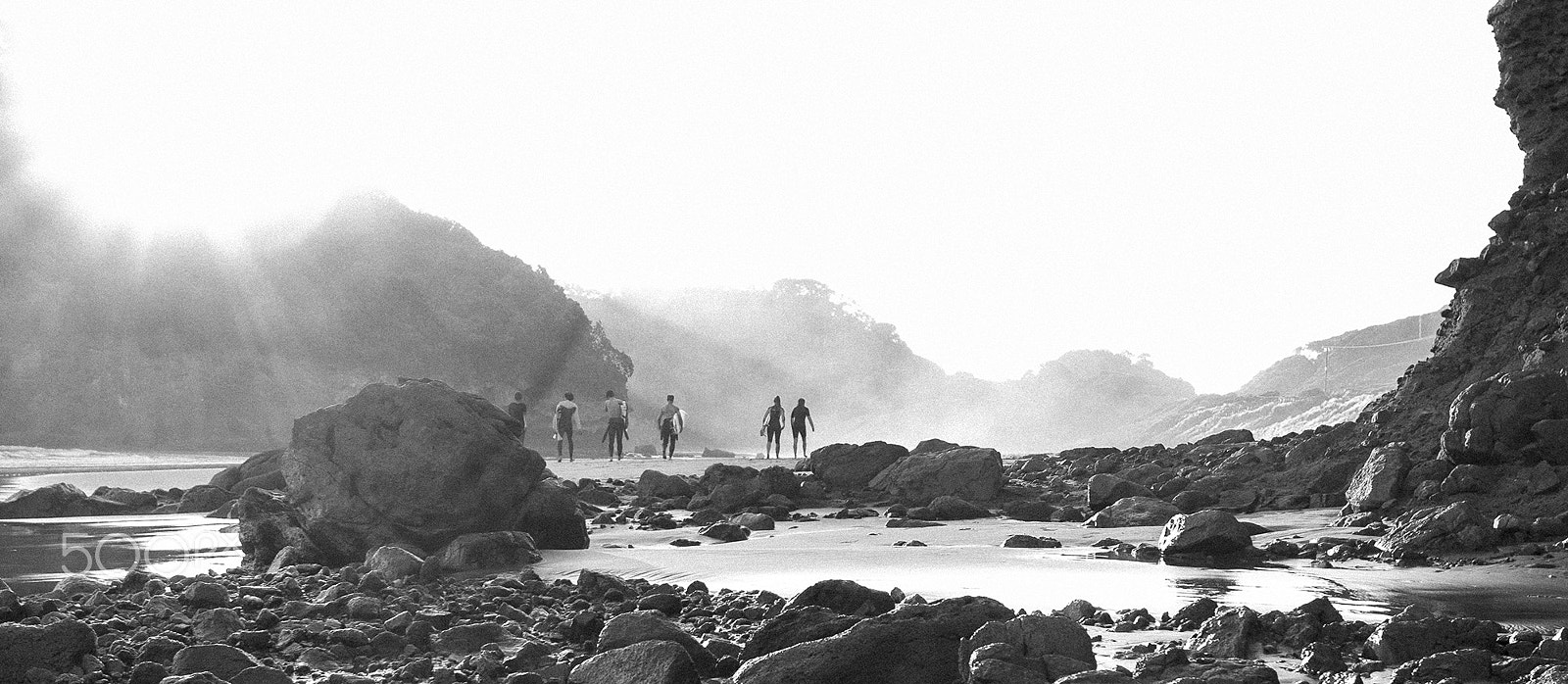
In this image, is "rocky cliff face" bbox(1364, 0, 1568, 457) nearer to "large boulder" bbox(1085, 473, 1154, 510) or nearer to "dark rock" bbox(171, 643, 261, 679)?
"large boulder" bbox(1085, 473, 1154, 510)

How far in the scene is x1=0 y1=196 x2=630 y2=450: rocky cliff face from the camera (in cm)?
4000

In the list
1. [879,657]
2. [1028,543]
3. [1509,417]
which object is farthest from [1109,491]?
[879,657]

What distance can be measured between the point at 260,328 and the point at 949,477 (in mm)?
36451

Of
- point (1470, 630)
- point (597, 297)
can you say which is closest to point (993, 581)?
point (1470, 630)

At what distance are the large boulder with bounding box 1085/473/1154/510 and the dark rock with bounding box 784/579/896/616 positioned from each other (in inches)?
284

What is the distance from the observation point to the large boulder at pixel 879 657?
4.71 meters

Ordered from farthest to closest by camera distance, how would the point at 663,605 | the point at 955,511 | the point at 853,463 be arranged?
the point at 853,463 → the point at 955,511 → the point at 663,605

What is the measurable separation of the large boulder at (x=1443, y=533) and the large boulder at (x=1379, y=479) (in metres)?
1.37

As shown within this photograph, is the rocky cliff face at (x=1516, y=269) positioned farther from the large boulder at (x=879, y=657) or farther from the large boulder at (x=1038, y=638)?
the large boulder at (x=879, y=657)

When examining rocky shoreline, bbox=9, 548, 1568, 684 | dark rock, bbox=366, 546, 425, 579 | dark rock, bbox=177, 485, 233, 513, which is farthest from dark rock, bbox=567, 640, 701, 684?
dark rock, bbox=177, 485, 233, 513

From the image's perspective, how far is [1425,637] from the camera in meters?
5.04

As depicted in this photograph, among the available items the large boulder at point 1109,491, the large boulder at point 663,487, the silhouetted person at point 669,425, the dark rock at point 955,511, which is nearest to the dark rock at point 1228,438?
the large boulder at point 1109,491

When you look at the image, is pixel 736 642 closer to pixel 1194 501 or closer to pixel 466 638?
pixel 466 638

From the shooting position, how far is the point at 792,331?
108 m
